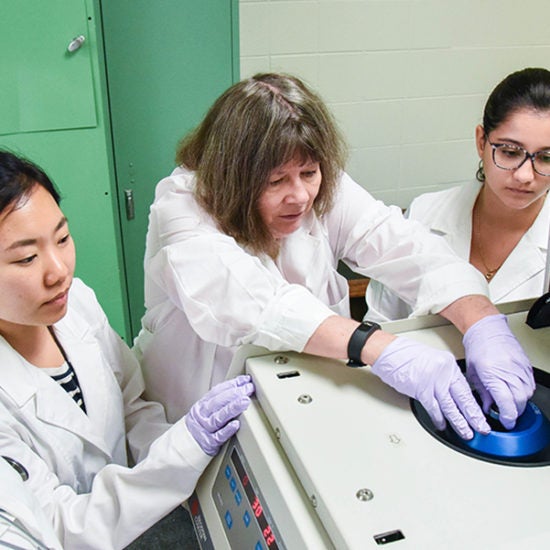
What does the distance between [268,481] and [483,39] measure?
2.35 m

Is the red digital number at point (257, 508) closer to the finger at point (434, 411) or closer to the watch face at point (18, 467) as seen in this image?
the finger at point (434, 411)

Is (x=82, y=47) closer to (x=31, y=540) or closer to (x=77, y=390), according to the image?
(x=77, y=390)

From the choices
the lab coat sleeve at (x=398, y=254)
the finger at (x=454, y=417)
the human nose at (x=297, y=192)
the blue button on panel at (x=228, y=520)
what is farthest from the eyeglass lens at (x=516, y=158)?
the blue button on panel at (x=228, y=520)

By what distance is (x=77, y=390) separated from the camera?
1034mm

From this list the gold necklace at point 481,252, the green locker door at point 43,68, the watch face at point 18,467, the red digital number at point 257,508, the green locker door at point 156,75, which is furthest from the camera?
the green locker door at point 156,75

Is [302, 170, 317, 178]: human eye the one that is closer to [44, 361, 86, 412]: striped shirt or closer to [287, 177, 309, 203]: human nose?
[287, 177, 309, 203]: human nose

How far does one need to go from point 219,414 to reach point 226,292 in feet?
0.77

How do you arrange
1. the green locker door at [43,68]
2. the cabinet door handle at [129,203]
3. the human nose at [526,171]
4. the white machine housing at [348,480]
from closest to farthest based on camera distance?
1. the white machine housing at [348,480]
2. the human nose at [526,171]
3. the green locker door at [43,68]
4. the cabinet door handle at [129,203]

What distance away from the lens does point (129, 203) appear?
221cm

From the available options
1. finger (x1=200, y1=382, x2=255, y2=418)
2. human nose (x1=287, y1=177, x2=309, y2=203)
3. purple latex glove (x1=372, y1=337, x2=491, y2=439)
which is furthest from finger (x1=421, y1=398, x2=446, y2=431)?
human nose (x1=287, y1=177, x2=309, y2=203)

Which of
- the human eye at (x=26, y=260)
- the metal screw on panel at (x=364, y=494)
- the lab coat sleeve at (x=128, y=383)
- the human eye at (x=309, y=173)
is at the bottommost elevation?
the lab coat sleeve at (x=128, y=383)

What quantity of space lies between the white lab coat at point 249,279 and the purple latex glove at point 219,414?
93mm

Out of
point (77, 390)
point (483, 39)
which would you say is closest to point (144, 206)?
→ point (77, 390)

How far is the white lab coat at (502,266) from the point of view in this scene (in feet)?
4.65
